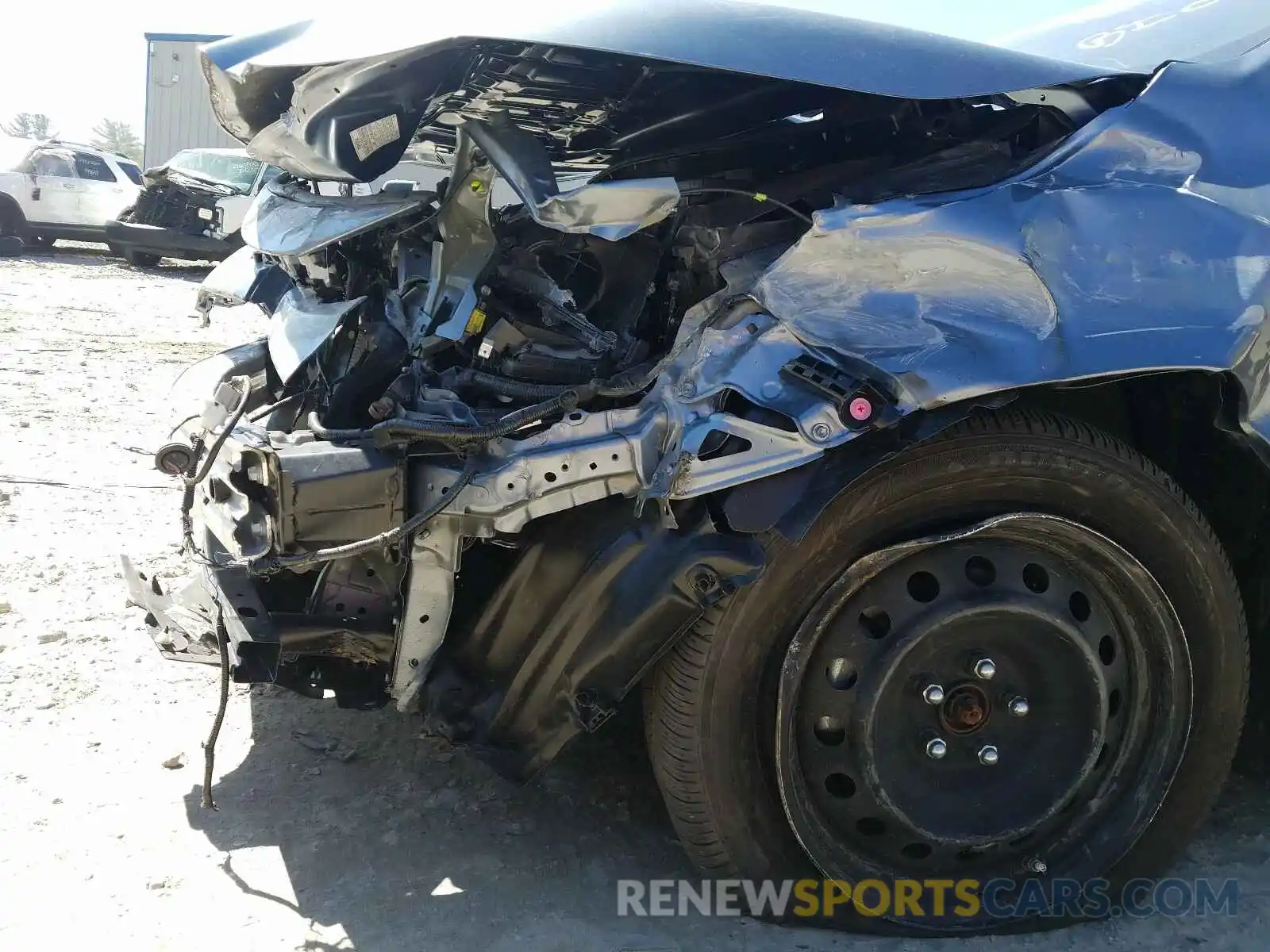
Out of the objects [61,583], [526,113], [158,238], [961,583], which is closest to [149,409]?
[61,583]

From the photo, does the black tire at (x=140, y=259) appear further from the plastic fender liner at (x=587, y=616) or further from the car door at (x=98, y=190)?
the plastic fender liner at (x=587, y=616)

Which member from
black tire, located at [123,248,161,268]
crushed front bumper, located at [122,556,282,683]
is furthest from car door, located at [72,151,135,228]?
crushed front bumper, located at [122,556,282,683]

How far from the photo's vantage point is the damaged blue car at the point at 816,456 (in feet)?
6.62

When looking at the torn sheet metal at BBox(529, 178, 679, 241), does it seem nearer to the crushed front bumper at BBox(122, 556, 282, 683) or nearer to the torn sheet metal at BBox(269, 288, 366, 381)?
the torn sheet metal at BBox(269, 288, 366, 381)

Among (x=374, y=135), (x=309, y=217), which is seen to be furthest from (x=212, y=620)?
(x=374, y=135)

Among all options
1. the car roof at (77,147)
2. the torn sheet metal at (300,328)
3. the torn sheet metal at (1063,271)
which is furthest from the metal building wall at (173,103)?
the torn sheet metal at (1063,271)

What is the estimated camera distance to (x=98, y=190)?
52.6ft

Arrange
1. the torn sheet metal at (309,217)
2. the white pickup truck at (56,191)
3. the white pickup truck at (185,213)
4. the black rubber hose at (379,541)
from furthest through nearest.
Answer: the white pickup truck at (56,191) < the white pickup truck at (185,213) < the torn sheet metal at (309,217) < the black rubber hose at (379,541)

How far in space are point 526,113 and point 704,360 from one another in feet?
4.28

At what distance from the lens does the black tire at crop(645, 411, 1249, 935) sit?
2.14 meters

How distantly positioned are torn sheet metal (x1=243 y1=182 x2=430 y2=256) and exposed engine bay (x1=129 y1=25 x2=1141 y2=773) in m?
0.01

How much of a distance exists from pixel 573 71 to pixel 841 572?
1.39 metres

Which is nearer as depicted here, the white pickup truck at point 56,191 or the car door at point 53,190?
the white pickup truck at point 56,191

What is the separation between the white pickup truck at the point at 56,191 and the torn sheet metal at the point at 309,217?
14394 mm
